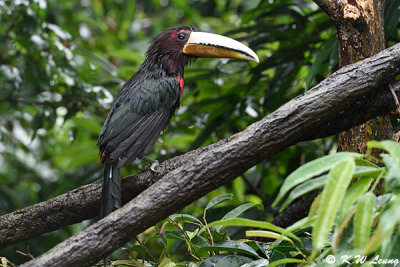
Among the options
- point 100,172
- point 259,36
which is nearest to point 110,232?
point 100,172

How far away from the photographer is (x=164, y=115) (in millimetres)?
3838

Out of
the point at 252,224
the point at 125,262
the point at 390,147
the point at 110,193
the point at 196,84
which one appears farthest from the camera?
the point at 196,84

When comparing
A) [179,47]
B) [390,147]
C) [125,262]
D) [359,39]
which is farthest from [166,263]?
[179,47]

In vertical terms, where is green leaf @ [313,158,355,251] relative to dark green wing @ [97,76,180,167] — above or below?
below

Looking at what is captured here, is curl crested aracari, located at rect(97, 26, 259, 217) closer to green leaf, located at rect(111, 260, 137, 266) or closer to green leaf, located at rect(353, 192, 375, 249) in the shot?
green leaf, located at rect(111, 260, 137, 266)

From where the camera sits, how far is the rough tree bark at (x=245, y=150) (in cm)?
194

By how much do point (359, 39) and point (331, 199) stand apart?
58.0 inches

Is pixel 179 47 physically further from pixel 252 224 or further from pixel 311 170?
pixel 311 170

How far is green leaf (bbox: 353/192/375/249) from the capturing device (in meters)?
1.46

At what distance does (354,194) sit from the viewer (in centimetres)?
158

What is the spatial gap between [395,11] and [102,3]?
4996 mm

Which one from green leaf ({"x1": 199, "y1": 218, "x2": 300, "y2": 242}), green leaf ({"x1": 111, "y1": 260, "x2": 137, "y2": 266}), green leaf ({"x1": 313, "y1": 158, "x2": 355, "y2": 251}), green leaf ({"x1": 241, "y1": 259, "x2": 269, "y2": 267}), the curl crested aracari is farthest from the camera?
the curl crested aracari

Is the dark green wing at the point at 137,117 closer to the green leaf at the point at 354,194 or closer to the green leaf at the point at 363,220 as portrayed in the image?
the green leaf at the point at 354,194

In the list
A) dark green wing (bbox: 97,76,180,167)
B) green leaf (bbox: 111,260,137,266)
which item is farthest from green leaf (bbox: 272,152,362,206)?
dark green wing (bbox: 97,76,180,167)
